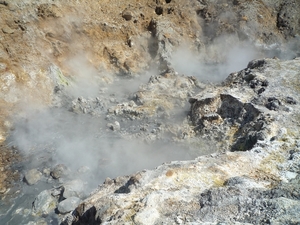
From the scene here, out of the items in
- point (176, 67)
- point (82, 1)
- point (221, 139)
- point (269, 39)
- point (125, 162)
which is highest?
point (82, 1)

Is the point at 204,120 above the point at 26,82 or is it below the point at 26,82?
below

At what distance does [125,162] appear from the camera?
29.5 feet

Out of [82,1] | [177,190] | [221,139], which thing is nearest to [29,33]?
[82,1]

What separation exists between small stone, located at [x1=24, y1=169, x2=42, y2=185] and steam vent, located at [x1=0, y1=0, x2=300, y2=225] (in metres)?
0.03

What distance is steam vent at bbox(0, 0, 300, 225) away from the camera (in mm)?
4637

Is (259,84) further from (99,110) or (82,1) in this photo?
(82,1)

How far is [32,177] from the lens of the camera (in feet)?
27.0

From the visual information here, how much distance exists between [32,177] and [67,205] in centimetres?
186

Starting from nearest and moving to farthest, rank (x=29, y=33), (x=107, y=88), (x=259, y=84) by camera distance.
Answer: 1. (x=259, y=84)
2. (x=29, y=33)
3. (x=107, y=88)

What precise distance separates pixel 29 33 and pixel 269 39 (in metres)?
14.7

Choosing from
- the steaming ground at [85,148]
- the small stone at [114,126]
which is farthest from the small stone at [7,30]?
the small stone at [114,126]

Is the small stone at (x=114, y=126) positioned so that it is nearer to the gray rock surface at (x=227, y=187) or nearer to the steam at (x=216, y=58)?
the gray rock surface at (x=227, y=187)

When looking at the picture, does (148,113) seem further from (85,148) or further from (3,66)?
(3,66)

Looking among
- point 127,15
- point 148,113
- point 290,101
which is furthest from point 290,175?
point 127,15
